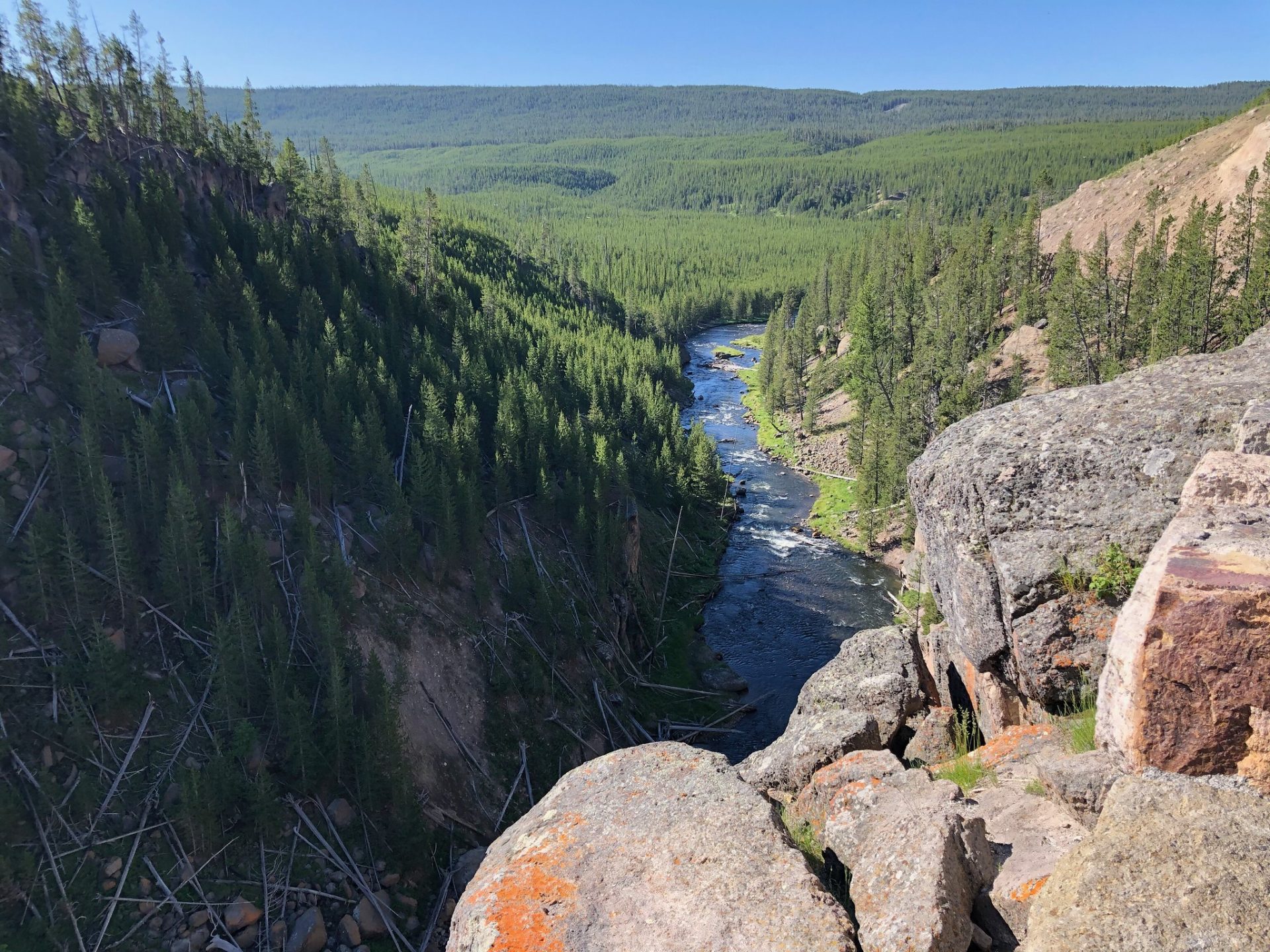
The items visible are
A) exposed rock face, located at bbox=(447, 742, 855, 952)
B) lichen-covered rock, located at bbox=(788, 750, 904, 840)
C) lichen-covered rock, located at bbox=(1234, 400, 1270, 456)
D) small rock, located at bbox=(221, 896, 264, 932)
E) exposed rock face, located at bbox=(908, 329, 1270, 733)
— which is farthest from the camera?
small rock, located at bbox=(221, 896, 264, 932)

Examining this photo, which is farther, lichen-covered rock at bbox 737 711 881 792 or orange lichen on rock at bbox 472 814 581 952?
lichen-covered rock at bbox 737 711 881 792

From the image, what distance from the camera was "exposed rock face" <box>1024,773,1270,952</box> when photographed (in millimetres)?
6789

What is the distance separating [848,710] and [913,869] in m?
10.4

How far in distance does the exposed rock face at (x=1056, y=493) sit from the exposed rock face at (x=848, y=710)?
9.45ft

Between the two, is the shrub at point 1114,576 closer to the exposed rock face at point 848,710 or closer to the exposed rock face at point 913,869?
the exposed rock face at point 913,869

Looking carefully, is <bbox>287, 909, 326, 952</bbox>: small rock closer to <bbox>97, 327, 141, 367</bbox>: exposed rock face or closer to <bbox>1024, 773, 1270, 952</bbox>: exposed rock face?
<bbox>1024, 773, 1270, 952</bbox>: exposed rock face

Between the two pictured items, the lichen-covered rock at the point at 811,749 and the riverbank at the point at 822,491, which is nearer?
the lichen-covered rock at the point at 811,749

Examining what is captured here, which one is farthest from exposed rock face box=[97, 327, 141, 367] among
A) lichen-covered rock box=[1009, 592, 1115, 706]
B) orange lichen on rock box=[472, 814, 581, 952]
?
lichen-covered rock box=[1009, 592, 1115, 706]

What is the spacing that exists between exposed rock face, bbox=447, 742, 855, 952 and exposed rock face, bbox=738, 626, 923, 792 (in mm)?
4554

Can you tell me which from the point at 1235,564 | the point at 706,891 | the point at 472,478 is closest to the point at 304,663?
the point at 472,478

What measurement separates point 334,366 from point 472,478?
14493 millimetres

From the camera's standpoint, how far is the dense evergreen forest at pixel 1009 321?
61.7 metres

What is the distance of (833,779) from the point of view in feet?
45.7

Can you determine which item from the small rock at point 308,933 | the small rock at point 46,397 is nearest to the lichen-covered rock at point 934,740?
the small rock at point 308,933
